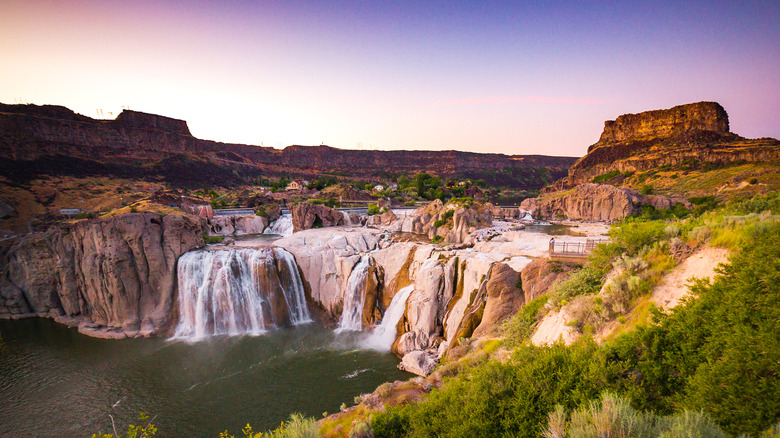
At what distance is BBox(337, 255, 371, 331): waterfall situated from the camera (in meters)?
22.6

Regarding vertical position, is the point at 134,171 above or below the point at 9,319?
above

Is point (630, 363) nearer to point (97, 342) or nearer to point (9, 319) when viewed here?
point (97, 342)

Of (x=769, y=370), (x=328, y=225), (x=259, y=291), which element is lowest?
(x=259, y=291)

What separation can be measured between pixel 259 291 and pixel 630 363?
23.1 metres

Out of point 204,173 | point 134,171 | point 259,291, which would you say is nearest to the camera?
point 259,291

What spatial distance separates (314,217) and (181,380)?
85.7 ft

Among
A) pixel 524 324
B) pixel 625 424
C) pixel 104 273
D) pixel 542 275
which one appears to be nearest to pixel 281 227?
pixel 104 273

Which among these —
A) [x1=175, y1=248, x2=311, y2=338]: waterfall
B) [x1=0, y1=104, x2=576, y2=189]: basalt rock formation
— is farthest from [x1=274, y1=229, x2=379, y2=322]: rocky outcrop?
[x1=0, y1=104, x2=576, y2=189]: basalt rock formation

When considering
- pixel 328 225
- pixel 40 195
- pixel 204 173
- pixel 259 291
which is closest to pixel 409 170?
pixel 204 173

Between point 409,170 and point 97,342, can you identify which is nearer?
point 97,342

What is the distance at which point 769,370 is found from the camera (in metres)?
4.04

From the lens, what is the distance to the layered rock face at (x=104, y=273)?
22.6 m

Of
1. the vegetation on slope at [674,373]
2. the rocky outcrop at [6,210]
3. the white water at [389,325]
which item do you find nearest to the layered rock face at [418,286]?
the white water at [389,325]

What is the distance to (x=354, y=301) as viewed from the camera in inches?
905
